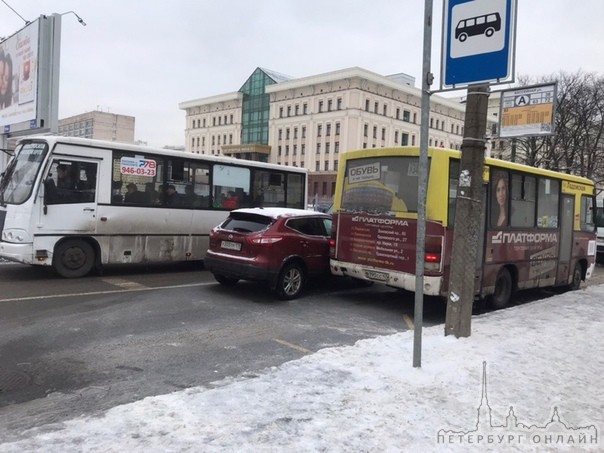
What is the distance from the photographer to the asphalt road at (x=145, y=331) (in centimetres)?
474

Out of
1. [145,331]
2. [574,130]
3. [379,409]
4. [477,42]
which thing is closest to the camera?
[379,409]

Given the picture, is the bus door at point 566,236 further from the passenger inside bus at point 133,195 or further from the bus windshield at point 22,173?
the bus windshield at point 22,173

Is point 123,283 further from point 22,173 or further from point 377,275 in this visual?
point 377,275

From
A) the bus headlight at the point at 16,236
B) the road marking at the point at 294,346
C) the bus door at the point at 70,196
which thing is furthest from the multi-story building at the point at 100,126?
the road marking at the point at 294,346

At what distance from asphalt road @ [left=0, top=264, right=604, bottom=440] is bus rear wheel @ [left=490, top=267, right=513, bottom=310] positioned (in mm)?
1050

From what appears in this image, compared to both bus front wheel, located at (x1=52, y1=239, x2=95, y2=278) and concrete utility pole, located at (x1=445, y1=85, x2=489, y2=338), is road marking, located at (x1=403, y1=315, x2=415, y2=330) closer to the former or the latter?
concrete utility pole, located at (x1=445, y1=85, x2=489, y2=338)

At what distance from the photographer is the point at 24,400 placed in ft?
14.6

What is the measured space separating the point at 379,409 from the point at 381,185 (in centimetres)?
541

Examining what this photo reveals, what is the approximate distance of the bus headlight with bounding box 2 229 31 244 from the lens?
9734 mm

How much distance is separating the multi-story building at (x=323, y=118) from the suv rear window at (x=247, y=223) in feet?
236

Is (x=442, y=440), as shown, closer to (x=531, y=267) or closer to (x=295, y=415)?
(x=295, y=415)

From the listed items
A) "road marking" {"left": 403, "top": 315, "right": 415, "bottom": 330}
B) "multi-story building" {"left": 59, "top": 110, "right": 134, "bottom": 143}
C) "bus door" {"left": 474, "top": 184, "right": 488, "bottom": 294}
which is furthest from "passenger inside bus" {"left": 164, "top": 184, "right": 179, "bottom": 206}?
"multi-story building" {"left": 59, "top": 110, "right": 134, "bottom": 143}

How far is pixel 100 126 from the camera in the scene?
53750mm

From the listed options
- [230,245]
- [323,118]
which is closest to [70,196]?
[230,245]
